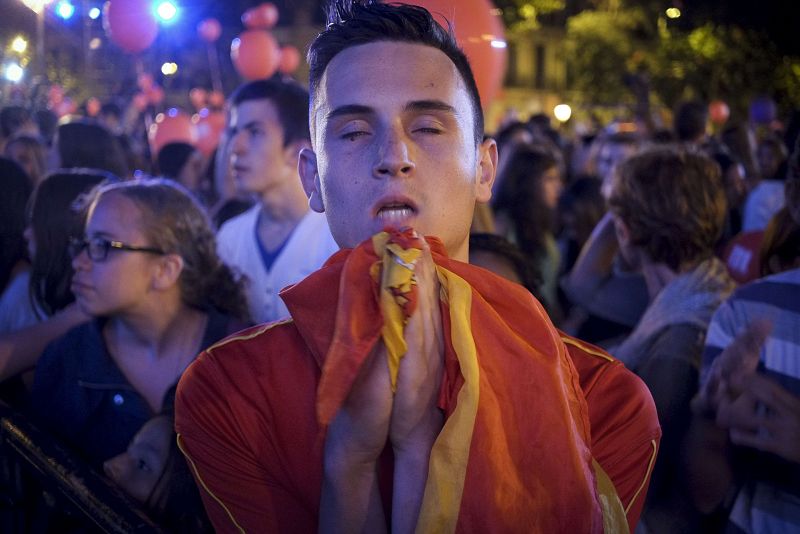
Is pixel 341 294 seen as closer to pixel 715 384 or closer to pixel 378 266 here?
pixel 378 266

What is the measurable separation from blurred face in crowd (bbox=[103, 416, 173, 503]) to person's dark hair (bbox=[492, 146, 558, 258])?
3.02 meters

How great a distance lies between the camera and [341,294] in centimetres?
115

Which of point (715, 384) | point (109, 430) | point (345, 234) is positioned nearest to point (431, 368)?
point (345, 234)

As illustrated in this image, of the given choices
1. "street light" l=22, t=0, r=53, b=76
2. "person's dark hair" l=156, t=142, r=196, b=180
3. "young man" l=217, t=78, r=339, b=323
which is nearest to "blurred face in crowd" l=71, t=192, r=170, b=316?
"young man" l=217, t=78, r=339, b=323

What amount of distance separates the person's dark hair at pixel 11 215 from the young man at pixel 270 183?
0.96 metres

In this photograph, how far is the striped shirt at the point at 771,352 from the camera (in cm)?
197

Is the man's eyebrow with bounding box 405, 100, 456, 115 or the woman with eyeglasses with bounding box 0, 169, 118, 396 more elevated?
the man's eyebrow with bounding box 405, 100, 456, 115

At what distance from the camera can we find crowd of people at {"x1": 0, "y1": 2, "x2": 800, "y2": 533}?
3.87 feet

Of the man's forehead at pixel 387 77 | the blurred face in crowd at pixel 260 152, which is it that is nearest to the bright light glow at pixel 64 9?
the blurred face in crowd at pixel 260 152

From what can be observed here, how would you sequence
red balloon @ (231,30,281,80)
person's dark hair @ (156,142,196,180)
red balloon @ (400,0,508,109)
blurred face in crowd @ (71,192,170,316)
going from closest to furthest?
red balloon @ (400,0,508,109) → blurred face in crowd @ (71,192,170,316) → person's dark hair @ (156,142,196,180) → red balloon @ (231,30,281,80)

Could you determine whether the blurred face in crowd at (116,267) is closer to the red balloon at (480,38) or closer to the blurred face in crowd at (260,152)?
the blurred face in crowd at (260,152)

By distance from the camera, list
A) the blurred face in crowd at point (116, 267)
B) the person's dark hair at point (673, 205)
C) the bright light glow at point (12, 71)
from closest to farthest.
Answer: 1. the blurred face in crowd at point (116, 267)
2. the person's dark hair at point (673, 205)
3. the bright light glow at point (12, 71)

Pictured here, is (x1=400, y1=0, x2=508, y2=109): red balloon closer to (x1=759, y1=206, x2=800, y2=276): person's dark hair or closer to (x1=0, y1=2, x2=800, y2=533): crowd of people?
(x1=0, y1=2, x2=800, y2=533): crowd of people

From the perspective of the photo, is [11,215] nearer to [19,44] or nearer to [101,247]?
[101,247]
